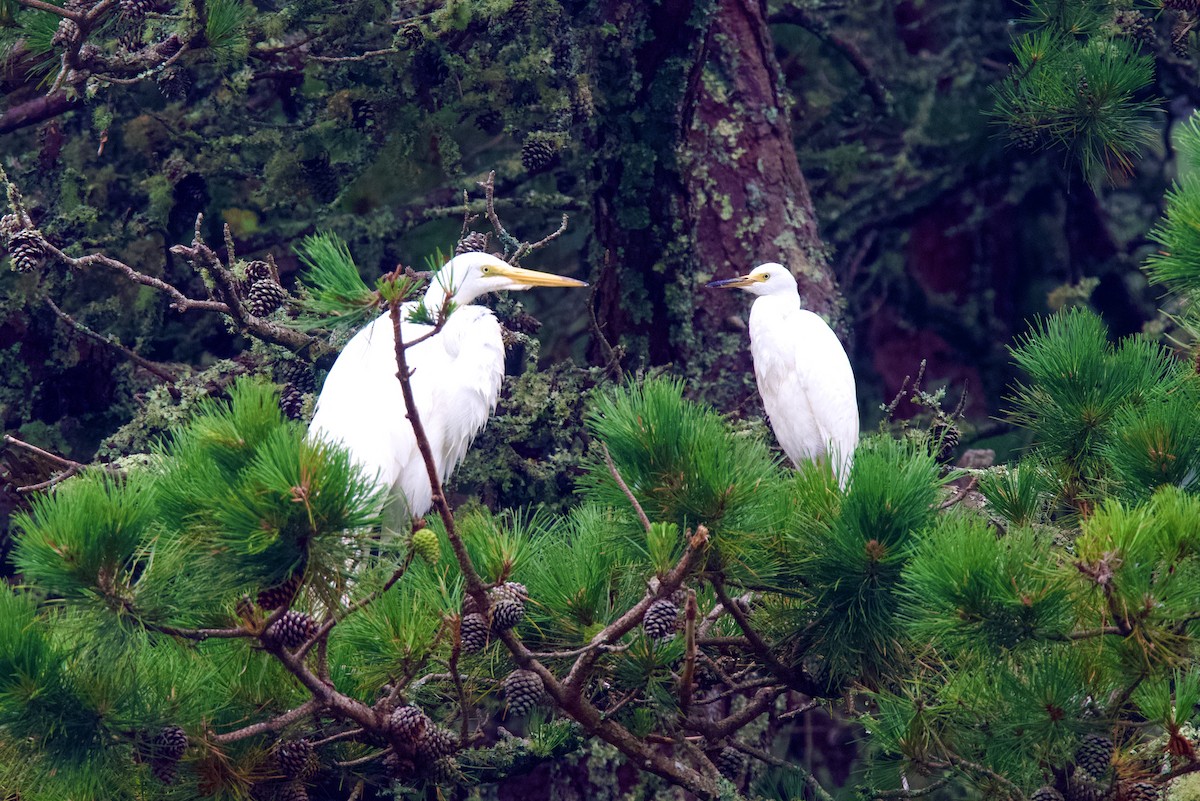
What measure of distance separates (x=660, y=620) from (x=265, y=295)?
54.5 inches

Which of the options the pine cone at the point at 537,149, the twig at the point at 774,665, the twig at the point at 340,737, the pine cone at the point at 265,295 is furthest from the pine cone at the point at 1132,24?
the twig at the point at 340,737

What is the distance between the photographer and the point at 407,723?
78.7 inches

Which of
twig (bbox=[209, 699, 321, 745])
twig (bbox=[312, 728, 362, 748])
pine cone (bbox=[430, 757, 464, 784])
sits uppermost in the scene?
twig (bbox=[209, 699, 321, 745])

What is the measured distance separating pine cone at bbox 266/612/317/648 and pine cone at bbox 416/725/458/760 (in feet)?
1.13

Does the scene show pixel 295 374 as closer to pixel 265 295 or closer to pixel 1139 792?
pixel 265 295

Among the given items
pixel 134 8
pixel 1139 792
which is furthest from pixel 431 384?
pixel 1139 792

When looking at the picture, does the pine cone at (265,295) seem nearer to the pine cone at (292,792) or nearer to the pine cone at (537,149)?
the pine cone at (537,149)

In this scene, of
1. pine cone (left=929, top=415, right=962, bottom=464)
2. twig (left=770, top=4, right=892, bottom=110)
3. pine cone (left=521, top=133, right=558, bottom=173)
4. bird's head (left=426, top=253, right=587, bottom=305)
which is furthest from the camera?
twig (left=770, top=4, right=892, bottom=110)

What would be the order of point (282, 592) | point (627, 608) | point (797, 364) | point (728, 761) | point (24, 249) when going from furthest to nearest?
point (797, 364) → point (24, 249) → point (728, 761) → point (627, 608) → point (282, 592)

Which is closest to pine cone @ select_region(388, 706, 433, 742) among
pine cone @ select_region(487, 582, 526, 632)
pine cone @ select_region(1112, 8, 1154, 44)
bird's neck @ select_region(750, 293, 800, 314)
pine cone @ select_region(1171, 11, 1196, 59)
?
pine cone @ select_region(487, 582, 526, 632)

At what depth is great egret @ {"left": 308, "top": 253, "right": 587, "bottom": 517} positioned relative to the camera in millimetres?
3170

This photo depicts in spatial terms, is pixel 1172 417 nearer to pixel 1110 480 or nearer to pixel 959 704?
pixel 1110 480

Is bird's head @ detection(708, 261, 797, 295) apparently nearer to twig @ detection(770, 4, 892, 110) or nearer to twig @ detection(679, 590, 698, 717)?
twig @ detection(770, 4, 892, 110)

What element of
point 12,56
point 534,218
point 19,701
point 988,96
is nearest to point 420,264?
point 534,218
